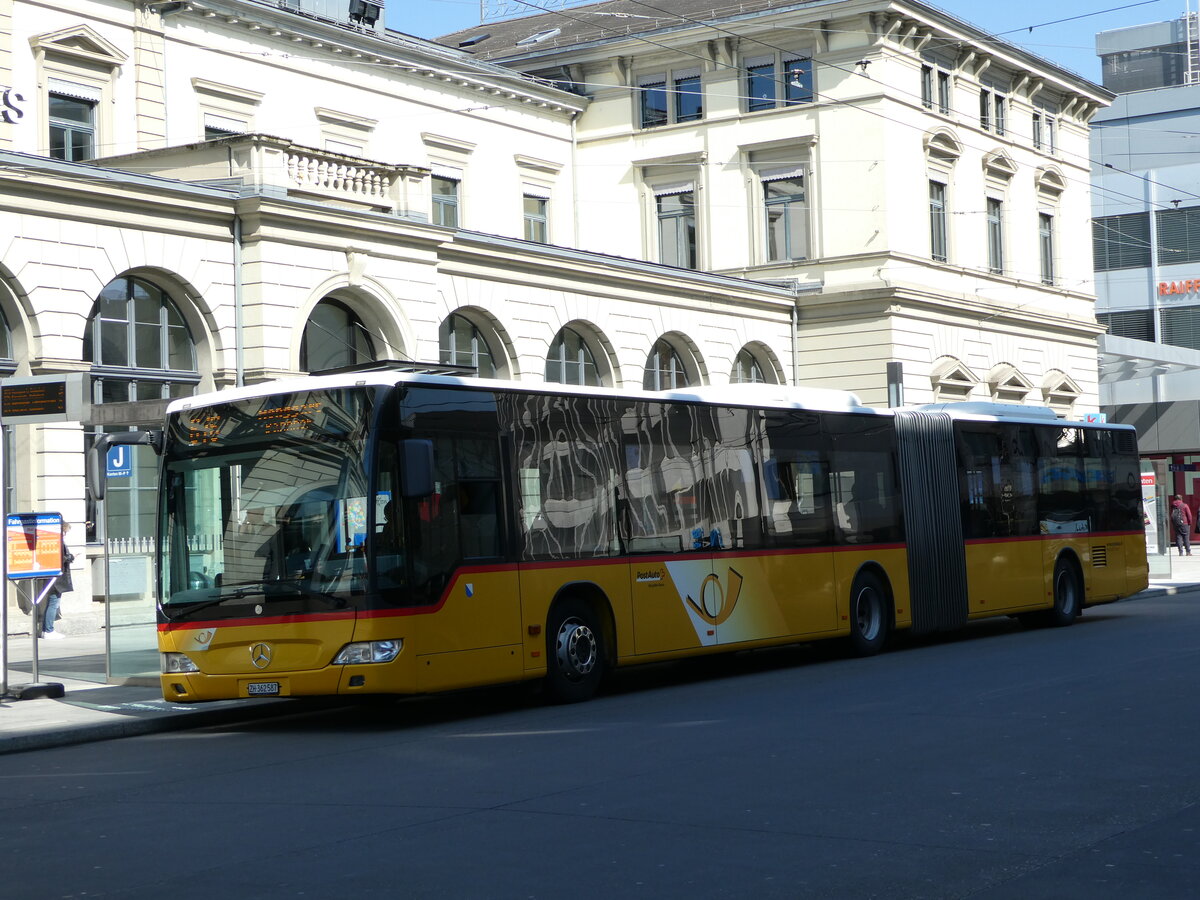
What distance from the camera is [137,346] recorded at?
24.9m

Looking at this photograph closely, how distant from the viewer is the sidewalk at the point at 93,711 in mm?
13391

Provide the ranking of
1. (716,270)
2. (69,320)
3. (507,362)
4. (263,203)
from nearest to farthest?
(69,320) < (263,203) < (507,362) < (716,270)

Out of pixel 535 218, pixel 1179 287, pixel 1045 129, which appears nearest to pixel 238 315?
pixel 535 218

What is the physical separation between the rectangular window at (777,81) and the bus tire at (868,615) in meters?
24.4

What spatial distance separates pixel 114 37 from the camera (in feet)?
97.7

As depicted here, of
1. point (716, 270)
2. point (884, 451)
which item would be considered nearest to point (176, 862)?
point (884, 451)

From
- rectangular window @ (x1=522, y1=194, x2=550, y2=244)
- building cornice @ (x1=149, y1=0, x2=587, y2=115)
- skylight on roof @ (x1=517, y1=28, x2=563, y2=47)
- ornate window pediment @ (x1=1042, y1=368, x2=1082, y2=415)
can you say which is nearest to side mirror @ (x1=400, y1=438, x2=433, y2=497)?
building cornice @ (x1=149, y1=0, x2=587, y2=115)

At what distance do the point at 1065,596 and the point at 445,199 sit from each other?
66.1 feet

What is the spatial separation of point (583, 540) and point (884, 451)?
258 inches

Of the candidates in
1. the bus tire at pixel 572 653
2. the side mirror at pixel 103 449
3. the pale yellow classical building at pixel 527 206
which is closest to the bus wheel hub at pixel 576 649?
the bus tire at pixel 572 653

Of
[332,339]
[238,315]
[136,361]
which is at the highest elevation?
[238,315]

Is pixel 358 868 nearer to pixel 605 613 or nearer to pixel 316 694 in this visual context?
pixel 316 694

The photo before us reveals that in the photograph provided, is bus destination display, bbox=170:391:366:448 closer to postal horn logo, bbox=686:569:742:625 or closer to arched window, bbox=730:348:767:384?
postal horn logo, bbox=686:569:742:625

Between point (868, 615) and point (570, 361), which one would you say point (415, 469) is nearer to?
point (868, 615)
